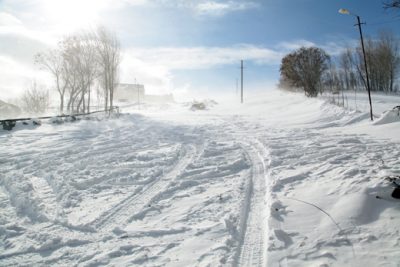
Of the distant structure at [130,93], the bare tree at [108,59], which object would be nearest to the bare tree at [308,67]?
the bare tree at [108,59]

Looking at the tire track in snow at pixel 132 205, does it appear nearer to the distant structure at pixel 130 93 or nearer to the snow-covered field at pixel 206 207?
the snow-covered field at pixel 206 207

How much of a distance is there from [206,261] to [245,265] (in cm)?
46

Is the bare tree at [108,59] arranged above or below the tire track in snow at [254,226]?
above

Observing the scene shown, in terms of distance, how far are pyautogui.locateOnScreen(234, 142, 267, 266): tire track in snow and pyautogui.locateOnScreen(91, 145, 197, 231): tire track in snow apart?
1818 mm

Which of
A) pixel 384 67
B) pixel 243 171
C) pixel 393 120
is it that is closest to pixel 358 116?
pixel 393 120

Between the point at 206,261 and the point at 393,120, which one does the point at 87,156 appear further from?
the point at 393,120

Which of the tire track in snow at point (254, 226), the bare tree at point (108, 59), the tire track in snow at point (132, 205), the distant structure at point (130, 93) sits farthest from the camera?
the distant structure at point (130, 93)

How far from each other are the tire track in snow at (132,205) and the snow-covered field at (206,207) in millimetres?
20

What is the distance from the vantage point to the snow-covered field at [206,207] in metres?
3.19

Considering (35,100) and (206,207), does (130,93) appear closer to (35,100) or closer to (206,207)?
(35,100)

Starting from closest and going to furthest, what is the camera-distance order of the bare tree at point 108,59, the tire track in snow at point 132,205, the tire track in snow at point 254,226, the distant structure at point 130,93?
the tire track in snow at point 254,226 < the tire track in snow at point 132,205 < the bare tree at point 108,59 < the distant structure at point 130,93

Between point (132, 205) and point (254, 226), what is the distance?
2.20 metres

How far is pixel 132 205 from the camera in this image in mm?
4664

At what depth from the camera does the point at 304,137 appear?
9914 mm
